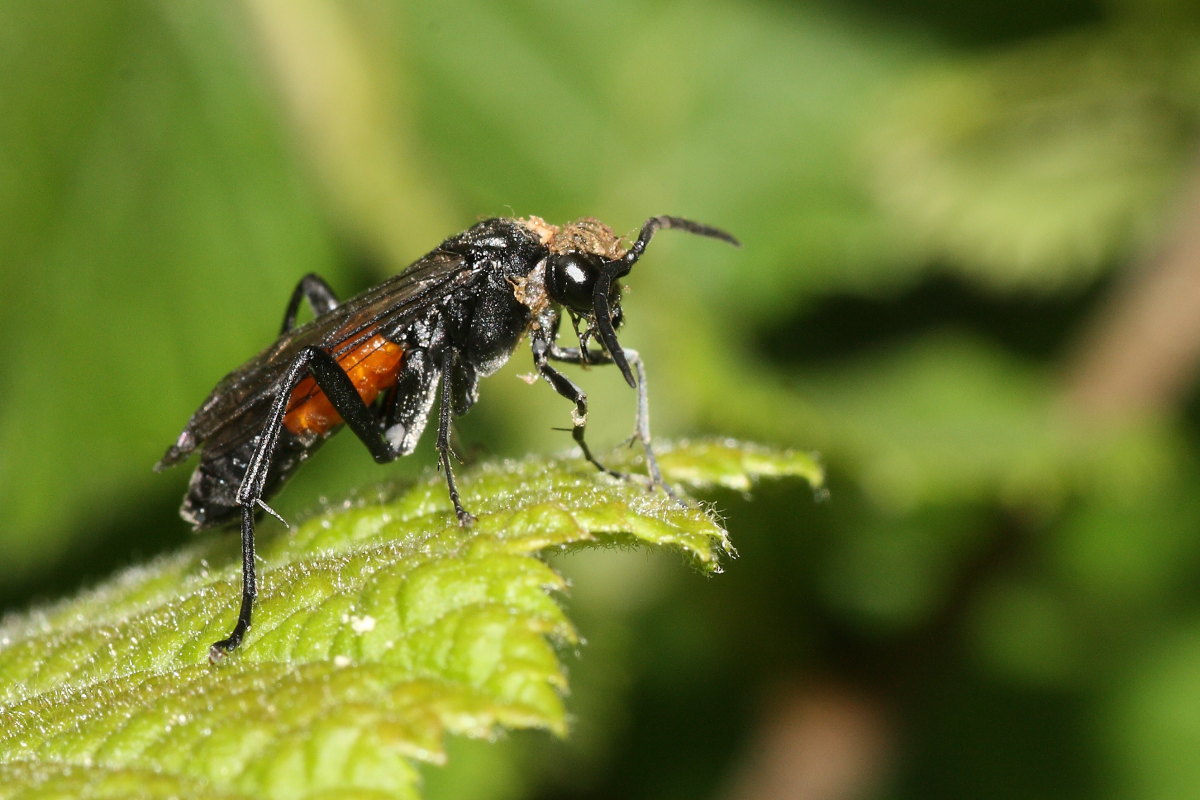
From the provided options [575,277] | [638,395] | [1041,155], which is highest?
[1041,155]

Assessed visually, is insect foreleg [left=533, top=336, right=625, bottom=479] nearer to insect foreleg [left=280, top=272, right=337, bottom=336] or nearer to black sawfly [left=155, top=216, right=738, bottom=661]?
black sawfly [left=155, top=216, right=738, bottom=661]

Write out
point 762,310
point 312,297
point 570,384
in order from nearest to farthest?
point 570,384 → point 312,297 → point 762,310

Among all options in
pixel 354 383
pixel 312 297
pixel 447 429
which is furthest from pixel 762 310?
pixel 447 429

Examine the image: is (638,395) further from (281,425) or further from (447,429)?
(281,425)

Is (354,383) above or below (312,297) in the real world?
below

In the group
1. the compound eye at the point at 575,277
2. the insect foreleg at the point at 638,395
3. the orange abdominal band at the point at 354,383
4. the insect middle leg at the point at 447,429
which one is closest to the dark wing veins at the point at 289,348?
the orange abdominal band at the point at 354,383

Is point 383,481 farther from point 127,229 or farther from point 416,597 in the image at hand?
point 127,229

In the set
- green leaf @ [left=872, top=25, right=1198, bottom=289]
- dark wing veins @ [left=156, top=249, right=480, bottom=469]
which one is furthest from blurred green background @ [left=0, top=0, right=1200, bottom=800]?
dark wing veins @ [left=156, top=249, right=480, bottom=469]

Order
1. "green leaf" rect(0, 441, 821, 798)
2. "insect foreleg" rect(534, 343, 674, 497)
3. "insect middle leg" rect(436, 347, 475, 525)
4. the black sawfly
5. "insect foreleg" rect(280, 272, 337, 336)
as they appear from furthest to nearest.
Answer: "insect foreleg" rect(280, 272, 337, 336) < the black sawfly < "insect foreleg" rect(534, 343, 674, 497) < "insect middle leg" rect(436, 347, 475, 525) < "green leaf" rect(0, 441, 821, 798)
